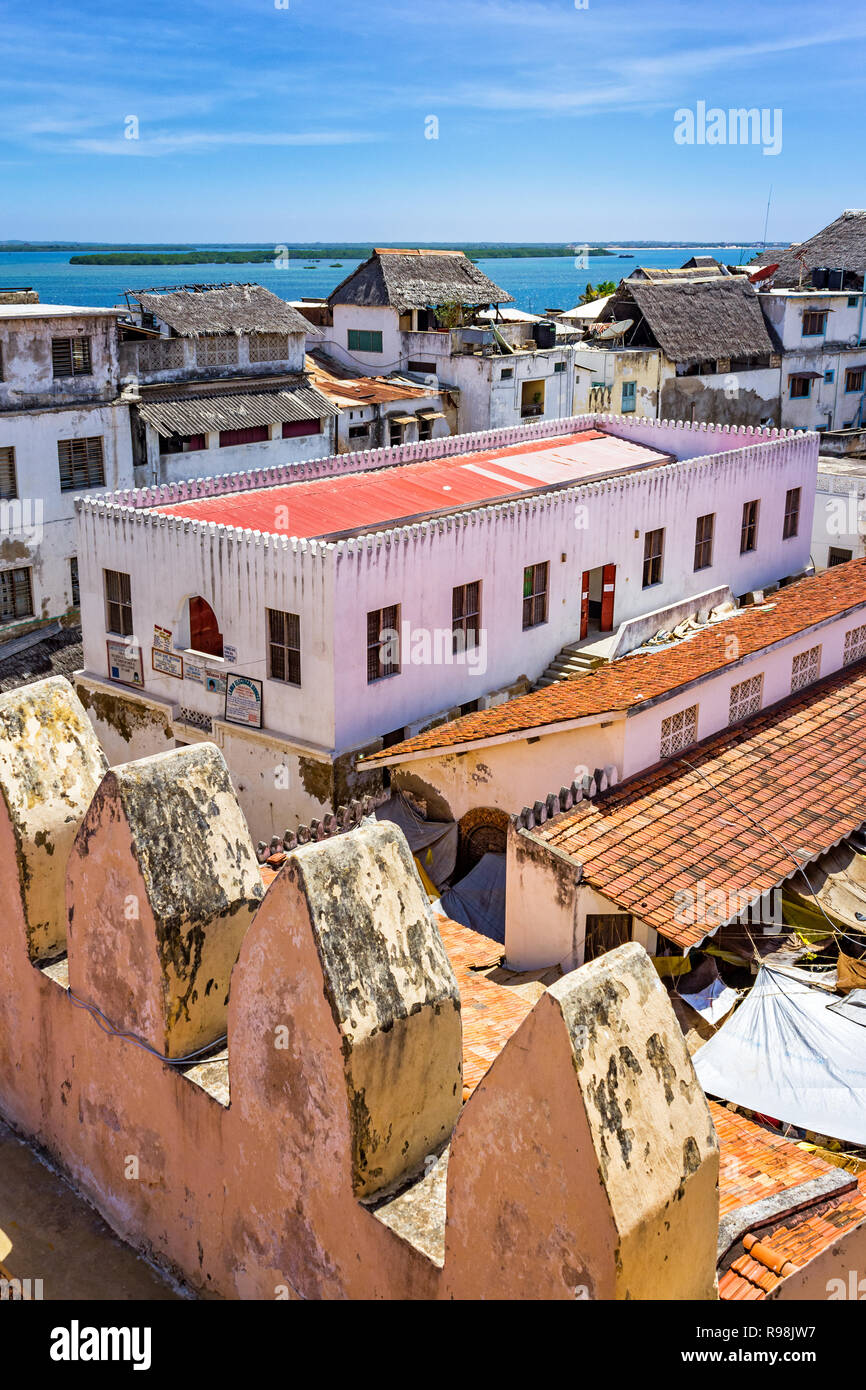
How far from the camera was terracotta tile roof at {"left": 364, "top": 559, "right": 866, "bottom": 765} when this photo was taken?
59.6ft

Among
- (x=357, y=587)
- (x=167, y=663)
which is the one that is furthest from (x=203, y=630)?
(x=357, y=587)

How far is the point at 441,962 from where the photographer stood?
8531mm

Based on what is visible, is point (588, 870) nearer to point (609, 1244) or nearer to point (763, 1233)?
point (763, 1233)

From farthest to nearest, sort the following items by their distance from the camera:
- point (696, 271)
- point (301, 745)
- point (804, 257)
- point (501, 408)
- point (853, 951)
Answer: point (804, 257), point (696, 271), point (501, 408), point (301, 745), point (853, 951)

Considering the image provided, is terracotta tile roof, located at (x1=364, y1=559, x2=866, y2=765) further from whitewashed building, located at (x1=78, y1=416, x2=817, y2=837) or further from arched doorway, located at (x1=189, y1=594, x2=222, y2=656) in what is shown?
arched doorway, located at (x1=189, y1=594, x2=222, y2=656)

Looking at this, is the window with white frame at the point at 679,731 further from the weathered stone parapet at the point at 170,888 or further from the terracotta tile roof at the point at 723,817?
the weathered stone parapet at the point at 170,888

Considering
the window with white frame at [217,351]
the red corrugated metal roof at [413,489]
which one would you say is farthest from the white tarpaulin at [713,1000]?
the window with white frame at [217,351]

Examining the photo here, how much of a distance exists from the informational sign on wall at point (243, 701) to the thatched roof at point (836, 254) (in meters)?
45.0

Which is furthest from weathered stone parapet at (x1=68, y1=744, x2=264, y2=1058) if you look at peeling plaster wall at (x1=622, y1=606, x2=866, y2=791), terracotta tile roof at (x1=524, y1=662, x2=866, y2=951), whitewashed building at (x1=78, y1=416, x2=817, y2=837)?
whitewashed building at (x1=78, y1=416, x2=817, y2=837)

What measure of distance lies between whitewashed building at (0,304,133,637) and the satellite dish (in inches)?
867

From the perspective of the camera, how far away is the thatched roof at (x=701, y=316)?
169 feet

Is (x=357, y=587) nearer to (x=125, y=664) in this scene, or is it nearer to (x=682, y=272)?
(x=125, y=664)

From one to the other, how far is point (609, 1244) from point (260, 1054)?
10.0ft
